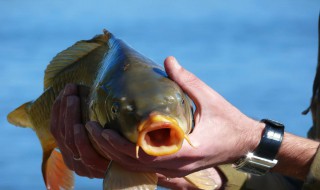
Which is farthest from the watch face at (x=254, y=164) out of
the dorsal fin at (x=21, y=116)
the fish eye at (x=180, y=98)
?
the dorsal fin at (x=21, y=116)

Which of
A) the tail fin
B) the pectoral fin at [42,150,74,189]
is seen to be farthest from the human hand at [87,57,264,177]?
the pectoral fin at [42,150,74,189]

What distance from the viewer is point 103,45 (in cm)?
311

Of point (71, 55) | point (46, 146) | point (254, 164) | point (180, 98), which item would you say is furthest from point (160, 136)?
point (46, 146)

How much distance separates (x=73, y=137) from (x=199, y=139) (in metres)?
0.77

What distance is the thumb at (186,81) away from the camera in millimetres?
2459

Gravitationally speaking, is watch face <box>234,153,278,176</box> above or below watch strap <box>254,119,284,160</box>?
below

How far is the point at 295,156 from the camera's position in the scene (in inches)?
119

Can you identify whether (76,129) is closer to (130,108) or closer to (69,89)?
(69,89)

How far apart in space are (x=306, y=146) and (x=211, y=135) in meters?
0.80

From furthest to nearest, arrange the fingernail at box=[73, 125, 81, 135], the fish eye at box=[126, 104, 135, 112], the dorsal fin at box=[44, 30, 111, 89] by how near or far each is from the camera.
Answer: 1. the dorsal fin at box=[44, 30, 111, 89]
2. the fingernail at box=[73, 125, 81, 135]
3. the fish eye at box=[126, 104, 135, 112]

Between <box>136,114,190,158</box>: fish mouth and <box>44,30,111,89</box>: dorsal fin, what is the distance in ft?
3.65

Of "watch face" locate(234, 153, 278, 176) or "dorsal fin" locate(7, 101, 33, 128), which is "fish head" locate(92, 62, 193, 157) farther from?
"dorsal fin" locate(7, 101, 33, 128)

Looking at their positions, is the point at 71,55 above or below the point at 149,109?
above

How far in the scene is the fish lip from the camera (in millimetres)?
1969
